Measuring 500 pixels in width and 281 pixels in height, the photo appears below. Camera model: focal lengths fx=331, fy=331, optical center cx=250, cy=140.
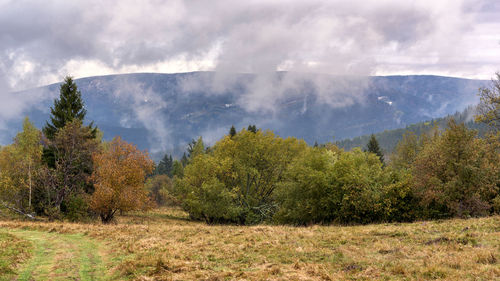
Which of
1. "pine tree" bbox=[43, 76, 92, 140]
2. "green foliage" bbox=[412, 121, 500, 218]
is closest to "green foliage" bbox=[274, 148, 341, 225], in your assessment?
"green foliage" bbox=[412, 121, 500, 218]

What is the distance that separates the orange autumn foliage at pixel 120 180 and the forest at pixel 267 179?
0.37 ft

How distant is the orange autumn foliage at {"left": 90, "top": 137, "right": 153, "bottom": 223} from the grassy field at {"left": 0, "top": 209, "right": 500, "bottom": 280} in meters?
14.7

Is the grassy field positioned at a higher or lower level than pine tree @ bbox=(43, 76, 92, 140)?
lower

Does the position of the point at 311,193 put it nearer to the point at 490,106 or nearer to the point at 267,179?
the point at 267,179

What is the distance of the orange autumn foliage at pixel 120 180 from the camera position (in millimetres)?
35281

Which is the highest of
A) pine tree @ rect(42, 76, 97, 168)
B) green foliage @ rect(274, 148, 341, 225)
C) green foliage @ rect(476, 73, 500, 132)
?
pine tree @ rect(42, 76, 97, 168)

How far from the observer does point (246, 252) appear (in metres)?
15.8

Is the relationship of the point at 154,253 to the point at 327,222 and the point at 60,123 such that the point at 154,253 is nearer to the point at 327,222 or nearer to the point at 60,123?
the point at 327,222

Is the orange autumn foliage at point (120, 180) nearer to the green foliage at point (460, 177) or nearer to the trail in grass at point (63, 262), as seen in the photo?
the trail in grass at point (63, 262)

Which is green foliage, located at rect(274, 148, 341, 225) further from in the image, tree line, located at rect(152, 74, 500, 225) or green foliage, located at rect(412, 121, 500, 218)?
green foliage, located at rect(412, 121, 500, 218)

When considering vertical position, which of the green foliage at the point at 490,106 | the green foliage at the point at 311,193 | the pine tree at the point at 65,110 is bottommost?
the green foliage at the point at 311,193

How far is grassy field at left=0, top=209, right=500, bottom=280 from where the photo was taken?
1065cm

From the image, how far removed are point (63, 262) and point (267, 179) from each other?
37.5m

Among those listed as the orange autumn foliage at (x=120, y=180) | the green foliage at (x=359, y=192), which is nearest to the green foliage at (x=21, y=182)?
the orange autumn foliage at (x=120, y=180)
